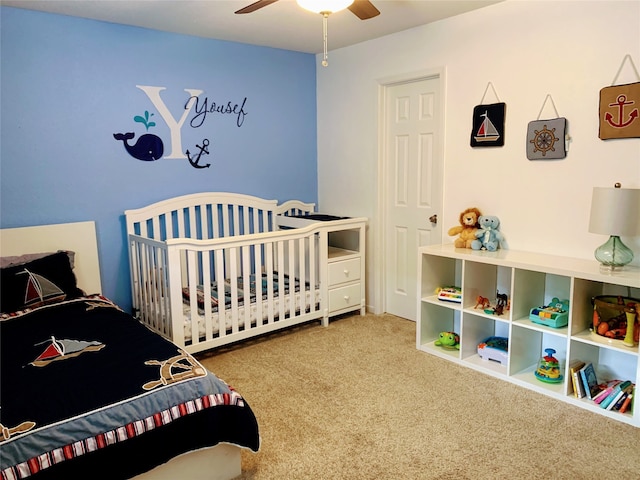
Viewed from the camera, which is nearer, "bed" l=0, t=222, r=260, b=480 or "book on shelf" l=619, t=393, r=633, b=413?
"bed" l=0, t=222, r=260, b=480

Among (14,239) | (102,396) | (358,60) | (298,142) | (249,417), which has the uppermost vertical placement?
(358,60)

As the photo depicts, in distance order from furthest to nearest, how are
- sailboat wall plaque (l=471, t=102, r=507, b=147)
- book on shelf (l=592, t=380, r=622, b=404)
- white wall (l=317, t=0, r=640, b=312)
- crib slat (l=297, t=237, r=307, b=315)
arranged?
crib slat (l=297, t=237, r=307, b=315) < sailboat wall plaque (l=471, t=102, r=507, b=147) < white wall (l=317, t=0, r=640, b=312) < book on shelf (l=592, t=380, r=622, b=404)

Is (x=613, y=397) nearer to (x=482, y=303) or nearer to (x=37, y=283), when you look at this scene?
(x=482, y=303)

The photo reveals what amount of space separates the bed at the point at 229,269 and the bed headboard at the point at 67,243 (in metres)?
0.25

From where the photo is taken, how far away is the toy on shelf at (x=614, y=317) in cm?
249

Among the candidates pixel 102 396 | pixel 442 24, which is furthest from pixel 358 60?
pixel 102 396

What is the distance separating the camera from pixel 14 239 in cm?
306

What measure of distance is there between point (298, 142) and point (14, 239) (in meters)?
2.36

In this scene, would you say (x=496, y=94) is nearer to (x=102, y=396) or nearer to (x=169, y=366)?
(x=169, y=366)

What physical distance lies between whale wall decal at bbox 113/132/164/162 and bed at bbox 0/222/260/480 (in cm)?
135

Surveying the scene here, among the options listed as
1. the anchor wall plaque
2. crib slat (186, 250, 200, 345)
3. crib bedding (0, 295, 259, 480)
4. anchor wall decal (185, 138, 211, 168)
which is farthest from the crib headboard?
the anchor wall plaque

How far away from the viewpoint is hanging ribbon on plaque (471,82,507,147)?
3188mm

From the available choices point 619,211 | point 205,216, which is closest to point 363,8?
point 619,211

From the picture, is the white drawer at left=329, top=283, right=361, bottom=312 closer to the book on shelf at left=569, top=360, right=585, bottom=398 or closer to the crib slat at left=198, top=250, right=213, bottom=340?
the crib slat at left=198, top=250, right=213, bottom=340
